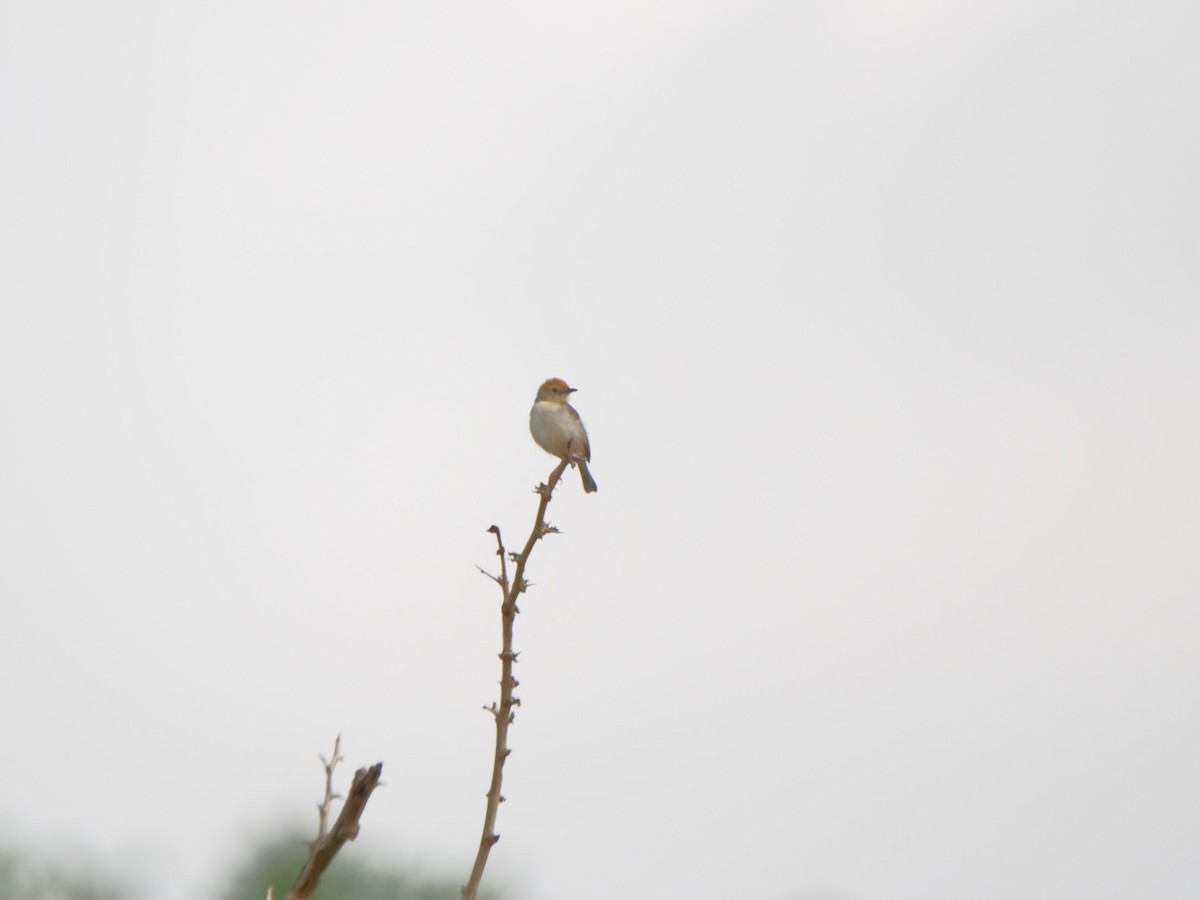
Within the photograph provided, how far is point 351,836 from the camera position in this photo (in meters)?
2.79

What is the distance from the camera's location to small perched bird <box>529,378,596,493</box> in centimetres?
1273

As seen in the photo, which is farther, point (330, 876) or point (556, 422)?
point (330, 876)

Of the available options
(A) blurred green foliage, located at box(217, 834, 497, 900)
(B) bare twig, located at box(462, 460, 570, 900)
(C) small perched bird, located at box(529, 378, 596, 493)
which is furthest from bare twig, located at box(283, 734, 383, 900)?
(A) blurred green foliage, located at box(217, 834, 497, 900)

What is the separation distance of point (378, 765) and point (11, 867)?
33.7 meters

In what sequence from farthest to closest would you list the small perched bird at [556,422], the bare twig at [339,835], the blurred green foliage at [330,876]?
the blurred green foliage at [330,876], the small perched bird at [556,422], the bare twig at [339,835]

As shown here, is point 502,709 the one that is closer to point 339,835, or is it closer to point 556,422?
point 339,835

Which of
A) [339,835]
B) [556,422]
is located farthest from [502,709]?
[556,422]

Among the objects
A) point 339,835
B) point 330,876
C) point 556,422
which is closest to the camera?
point 339,835

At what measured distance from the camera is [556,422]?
12.8 meters

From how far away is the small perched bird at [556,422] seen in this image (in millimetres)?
12734

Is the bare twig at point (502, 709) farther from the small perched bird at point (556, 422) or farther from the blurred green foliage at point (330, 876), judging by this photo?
the blurred green foliage at point (330, 876)

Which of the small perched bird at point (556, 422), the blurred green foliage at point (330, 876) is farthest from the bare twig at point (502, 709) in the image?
the blurred green foliage at point (330, 876)

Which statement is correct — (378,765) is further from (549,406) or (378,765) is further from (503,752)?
(549,406)

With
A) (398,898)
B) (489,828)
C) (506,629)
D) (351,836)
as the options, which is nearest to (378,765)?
(351,836)
